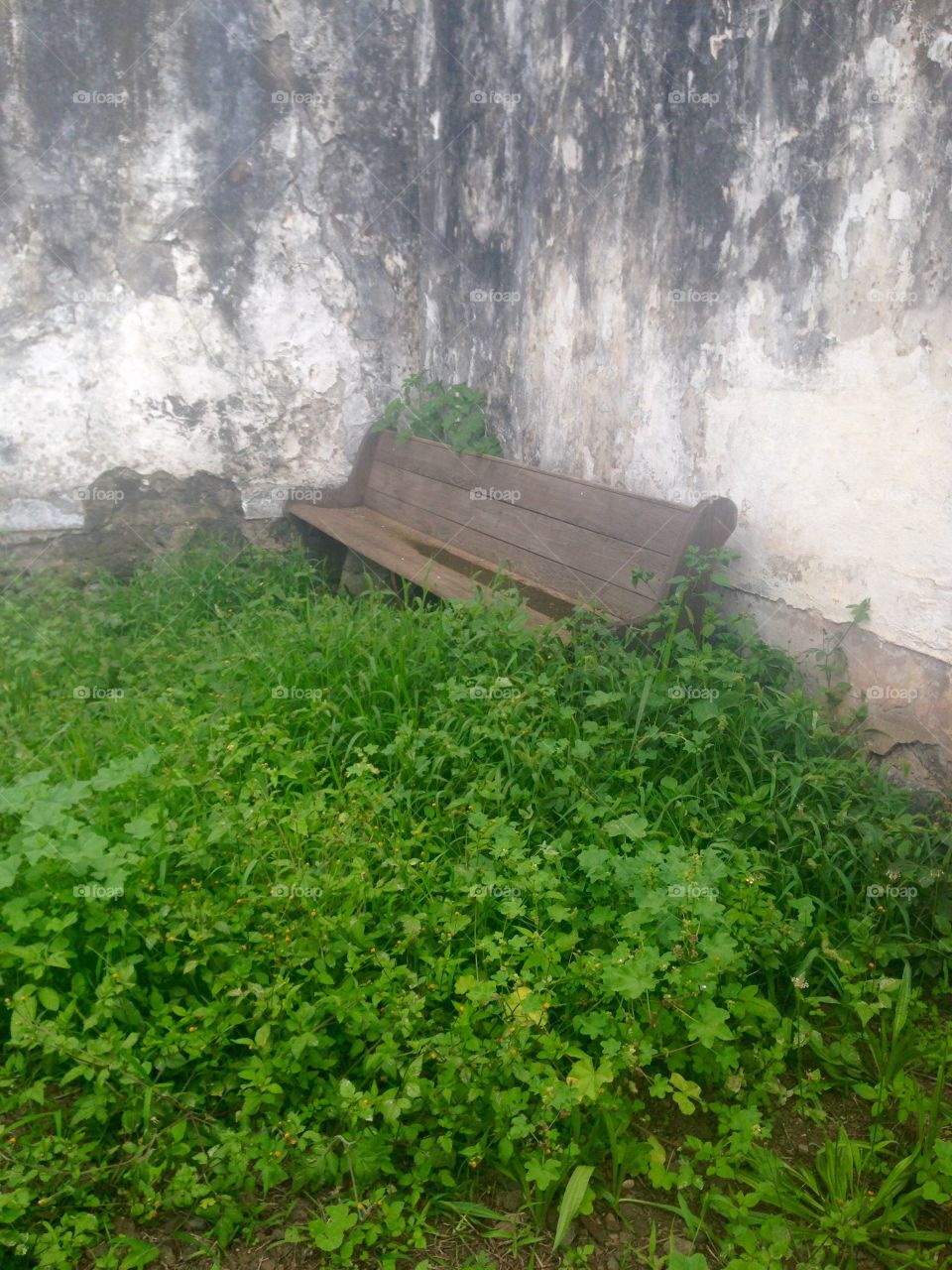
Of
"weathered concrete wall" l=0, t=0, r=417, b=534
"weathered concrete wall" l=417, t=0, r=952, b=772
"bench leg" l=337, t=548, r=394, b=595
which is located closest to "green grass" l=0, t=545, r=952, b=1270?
"weathered concrete wall" l=417, t=0, r=952, b=772

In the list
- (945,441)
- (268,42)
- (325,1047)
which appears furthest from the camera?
(268,42)

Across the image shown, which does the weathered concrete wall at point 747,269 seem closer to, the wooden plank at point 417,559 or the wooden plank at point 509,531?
the wooden plank at point 509,531

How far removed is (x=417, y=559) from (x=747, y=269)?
6.70 feet

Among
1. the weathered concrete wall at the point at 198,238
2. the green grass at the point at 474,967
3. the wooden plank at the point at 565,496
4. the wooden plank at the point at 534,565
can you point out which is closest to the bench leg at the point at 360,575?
the wooden plank at the point at 534,565

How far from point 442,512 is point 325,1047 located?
3.26 m

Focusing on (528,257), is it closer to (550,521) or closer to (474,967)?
(550,521)

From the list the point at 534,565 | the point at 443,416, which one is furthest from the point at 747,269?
the point at 443,416

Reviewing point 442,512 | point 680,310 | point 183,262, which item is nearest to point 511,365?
point 442,512

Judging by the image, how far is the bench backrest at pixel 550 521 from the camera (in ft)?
12.0

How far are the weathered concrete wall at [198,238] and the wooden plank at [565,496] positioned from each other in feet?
3.03

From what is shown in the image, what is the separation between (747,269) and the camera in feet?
12.1

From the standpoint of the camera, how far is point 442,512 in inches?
205

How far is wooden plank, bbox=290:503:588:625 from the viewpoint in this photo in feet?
13.9

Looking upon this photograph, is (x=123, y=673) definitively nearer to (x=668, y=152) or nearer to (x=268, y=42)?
(x=668, y=152)
